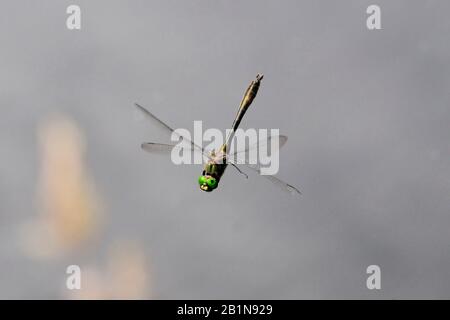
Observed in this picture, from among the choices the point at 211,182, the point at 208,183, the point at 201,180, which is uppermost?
the point at 201,180

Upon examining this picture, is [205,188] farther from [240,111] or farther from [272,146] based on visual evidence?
[240,111]

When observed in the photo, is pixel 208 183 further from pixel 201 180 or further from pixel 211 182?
pixel 201 180

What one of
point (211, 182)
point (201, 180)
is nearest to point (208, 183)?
point (211, 182)

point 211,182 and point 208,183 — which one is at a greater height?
point 211,182

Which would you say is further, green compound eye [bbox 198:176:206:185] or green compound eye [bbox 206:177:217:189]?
green compound eye [bbox 198:176:206:185]

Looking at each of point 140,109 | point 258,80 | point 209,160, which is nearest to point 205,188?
point 209,160

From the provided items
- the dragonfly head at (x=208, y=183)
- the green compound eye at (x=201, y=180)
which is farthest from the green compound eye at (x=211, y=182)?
the green compound eye at (x=201, y=180)

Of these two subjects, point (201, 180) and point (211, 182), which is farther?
point (201, 180)

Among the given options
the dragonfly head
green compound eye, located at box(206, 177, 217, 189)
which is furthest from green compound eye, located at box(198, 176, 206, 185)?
green compound eye, located at box(206, 177, 217, 189)

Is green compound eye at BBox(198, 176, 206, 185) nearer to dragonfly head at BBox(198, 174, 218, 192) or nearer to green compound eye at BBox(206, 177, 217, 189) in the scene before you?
dragonfly head at BBox(198, 174, 218, 192)
